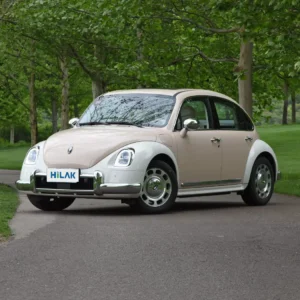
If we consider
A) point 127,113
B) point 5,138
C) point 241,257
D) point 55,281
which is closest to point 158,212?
point 127,113

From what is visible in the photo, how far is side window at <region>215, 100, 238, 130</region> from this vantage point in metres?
15.3

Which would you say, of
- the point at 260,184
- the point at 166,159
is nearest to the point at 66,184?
the point at 166,159

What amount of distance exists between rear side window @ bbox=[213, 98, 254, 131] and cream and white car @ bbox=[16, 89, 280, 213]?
0.05ft

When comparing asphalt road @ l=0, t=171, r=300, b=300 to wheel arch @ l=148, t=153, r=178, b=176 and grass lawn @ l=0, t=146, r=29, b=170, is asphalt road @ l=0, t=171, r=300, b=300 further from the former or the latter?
grass lawn @ l=0, t=146, r=29, b=170

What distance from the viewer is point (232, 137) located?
15.2 metres

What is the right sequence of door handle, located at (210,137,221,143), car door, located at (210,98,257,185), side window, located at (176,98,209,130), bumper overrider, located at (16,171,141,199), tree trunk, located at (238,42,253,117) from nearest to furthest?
bumper overrider, located at (16,171,141,199) → side window, located at (176,98,209,130) → door handle, located at (210,137,221,143) → car door, located at (210,98,257,185) → tree trunk, located at (238,42,253,117)

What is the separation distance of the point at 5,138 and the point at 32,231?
3131 inches

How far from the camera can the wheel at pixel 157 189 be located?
1338 cm

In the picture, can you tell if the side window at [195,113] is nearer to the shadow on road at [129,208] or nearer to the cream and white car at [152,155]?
the cream and white car at [152,155]

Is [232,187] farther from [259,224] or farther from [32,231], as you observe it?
[32,231]

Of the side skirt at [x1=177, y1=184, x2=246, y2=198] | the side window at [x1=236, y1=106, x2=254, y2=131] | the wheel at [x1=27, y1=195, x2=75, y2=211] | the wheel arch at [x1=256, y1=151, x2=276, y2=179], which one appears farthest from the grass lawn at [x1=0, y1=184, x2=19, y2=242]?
the wheel arch at [x1=256, y1=151, x2=276, y2=179]

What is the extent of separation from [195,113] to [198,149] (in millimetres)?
594

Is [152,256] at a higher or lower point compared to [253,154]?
lower

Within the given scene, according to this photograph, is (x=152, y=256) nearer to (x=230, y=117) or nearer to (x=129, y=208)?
(x=129, y=208)
